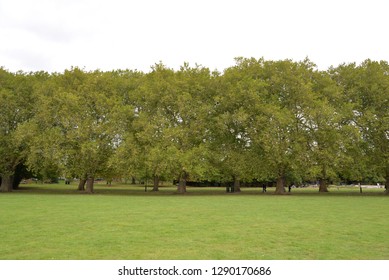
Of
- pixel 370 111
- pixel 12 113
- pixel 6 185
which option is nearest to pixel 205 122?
pixel 370 111

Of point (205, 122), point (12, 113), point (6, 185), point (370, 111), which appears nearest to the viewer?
point (370, 111)

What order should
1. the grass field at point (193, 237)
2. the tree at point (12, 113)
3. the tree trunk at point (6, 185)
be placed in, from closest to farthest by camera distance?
the grass field at point (193, 237), the tree at point (12, 113), the tree trunk at point (6, 185)

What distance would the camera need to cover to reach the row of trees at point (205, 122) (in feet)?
159

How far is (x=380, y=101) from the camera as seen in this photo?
50.2m

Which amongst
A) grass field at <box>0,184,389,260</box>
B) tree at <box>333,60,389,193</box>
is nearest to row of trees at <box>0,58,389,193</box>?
tree at <box>333,60,389,193</box>

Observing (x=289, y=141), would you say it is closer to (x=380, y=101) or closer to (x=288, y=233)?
(x=380, y=101)

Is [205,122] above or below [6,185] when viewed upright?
above

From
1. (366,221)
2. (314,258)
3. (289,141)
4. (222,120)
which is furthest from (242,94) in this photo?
(314,258)

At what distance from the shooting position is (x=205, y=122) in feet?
169

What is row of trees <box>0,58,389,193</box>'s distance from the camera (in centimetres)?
4841

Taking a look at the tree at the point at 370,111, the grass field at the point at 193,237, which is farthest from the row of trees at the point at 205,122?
the grass field at the point at 193,237

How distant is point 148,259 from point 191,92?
143ft

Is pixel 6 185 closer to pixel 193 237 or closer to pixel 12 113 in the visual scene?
pixel 12 113

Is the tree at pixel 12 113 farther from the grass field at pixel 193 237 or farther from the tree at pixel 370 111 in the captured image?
the tree at pixel 370 111
